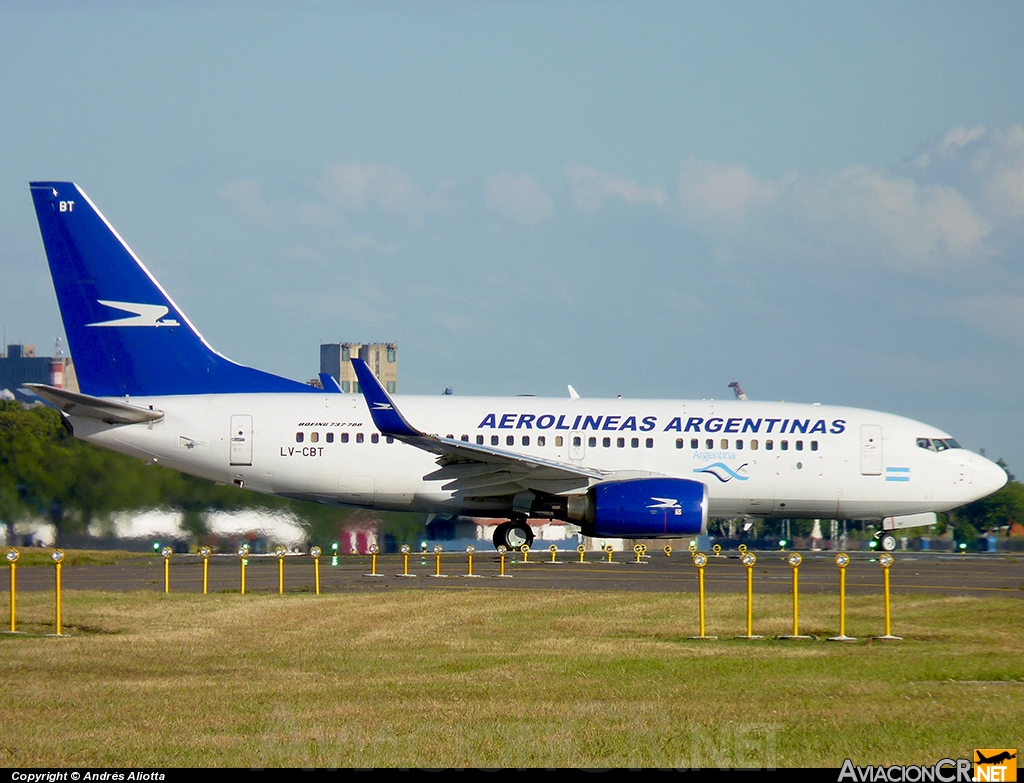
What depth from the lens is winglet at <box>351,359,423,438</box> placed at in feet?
83.8

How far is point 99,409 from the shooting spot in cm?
2750

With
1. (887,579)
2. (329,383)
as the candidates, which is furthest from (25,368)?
(887,579)

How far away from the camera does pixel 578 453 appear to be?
28.8 meters

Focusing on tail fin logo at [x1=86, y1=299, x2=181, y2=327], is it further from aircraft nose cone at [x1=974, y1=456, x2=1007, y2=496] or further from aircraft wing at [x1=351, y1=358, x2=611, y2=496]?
aircraft nose cone at [x1=974, y1=456, x2=1007, y2=496]

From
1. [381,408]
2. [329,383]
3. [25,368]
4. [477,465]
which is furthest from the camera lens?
[25,368]

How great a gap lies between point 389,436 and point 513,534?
12.6ft

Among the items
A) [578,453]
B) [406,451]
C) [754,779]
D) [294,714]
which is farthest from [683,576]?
[754,779]

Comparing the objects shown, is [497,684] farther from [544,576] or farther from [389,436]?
[389,436]

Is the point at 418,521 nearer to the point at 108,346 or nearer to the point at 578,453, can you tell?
the point at 578,453

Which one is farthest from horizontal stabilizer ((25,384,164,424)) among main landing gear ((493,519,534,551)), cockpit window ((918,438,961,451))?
cockpit window ((918,438,961,451))

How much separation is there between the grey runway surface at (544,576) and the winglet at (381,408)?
2760 mm

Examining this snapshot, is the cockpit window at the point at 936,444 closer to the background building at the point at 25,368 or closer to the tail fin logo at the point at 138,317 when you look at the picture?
the tail fin logo at the point at 138,317

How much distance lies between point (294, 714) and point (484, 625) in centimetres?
629

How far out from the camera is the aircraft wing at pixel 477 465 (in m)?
25.8
